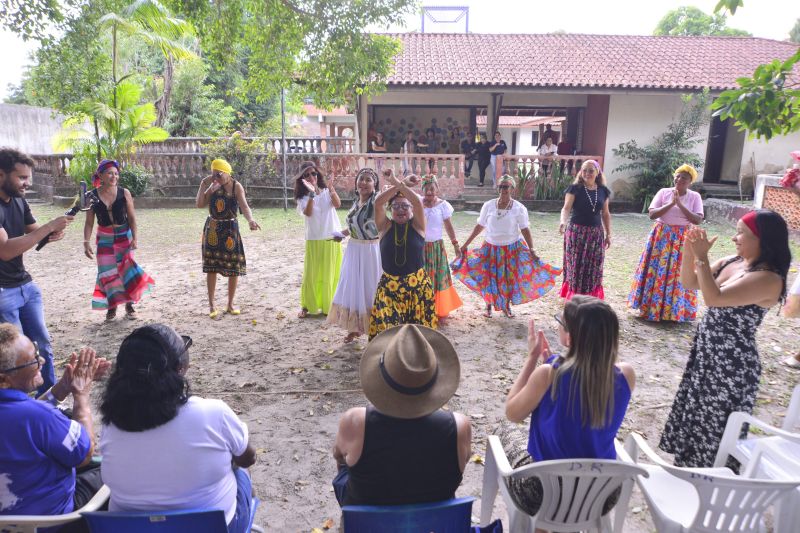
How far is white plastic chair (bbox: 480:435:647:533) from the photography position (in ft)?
6.58

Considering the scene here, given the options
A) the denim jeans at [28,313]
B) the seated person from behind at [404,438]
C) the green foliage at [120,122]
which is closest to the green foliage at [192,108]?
the green foliage at [120,122]

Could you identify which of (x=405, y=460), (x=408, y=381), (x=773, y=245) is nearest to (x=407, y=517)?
(x=405, y=460)

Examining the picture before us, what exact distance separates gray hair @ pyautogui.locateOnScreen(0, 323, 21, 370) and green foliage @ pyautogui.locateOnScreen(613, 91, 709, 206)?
1445 cm

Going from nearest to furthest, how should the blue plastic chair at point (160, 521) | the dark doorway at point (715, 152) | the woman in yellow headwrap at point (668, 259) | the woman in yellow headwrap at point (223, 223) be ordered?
1. the blue plastic chair at point (160, 521)
2. the woman in yellow headwrap at point (668, 259)
3. the woman in yellow headwrap at point (223, 223)
4. the dark doorway at point (715, 152)

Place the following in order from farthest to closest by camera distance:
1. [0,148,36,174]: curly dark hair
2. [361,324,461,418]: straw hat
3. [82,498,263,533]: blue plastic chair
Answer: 1. [0,148,36,174]: curly dark hair
2. [361,324,461,418]: straw hat
3. [82,498,263,533]: blue plastic chair

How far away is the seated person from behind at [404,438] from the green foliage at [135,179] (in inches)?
567

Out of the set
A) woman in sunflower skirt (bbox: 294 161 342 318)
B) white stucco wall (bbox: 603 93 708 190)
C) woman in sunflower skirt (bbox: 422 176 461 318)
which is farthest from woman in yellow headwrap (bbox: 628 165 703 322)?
white stucco wall (bbox: 603 93 708 190)

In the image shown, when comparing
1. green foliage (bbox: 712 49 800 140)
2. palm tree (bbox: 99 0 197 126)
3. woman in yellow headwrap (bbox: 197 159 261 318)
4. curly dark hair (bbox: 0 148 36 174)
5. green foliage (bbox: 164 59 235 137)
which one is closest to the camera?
green foliage (bbox: 712 49 800 140)

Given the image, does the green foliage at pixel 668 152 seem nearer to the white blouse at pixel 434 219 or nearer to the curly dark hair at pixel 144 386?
the white blouse at pixel 434 219

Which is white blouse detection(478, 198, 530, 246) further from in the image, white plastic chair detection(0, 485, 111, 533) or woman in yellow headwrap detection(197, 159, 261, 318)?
white plastic chair detection(0, 485, 111, 533)

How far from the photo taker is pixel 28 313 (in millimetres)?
3693

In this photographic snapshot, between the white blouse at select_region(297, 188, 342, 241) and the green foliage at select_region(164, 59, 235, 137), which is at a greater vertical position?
the green foliage at select_region(164, 59, 235, 137)

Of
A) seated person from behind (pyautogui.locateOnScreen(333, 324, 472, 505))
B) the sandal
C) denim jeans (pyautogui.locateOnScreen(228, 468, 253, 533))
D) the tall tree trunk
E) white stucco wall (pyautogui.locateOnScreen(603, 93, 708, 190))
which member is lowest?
the sandal

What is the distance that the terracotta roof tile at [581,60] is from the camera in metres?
14.5
